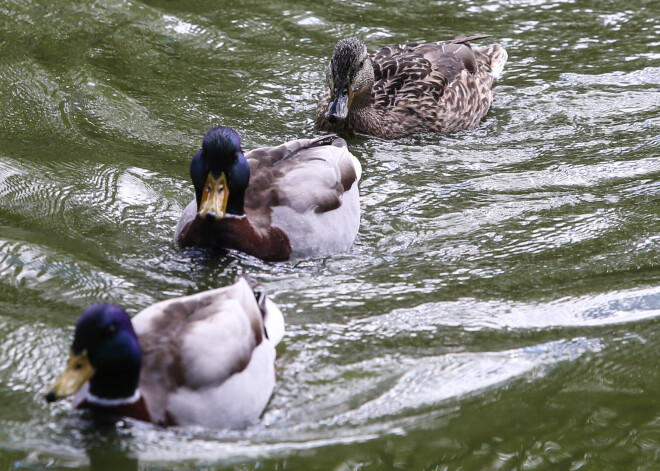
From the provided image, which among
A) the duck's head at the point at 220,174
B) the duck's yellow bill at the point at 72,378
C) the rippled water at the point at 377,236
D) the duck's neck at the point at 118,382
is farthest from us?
the duck's head at the point at 220,174

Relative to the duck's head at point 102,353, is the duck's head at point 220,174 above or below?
above

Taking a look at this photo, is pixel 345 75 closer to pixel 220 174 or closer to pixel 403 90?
pixel 403 90

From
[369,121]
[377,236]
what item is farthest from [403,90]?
[377,236]

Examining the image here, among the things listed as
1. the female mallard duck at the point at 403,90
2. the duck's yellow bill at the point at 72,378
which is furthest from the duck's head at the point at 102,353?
the female mallard duck at the point at 403,90

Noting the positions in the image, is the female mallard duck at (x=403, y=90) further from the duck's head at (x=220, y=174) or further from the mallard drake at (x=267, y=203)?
the duck's head at (x=220, y=174)

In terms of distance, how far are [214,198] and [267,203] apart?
1.49 feet

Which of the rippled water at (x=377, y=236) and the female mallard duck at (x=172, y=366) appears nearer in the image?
the female mallard duck at (x=172, y=366)

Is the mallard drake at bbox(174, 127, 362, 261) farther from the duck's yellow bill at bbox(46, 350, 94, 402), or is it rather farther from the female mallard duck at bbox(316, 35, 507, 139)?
the duck's yellow bill at bbox(46, 350, 94, 402)

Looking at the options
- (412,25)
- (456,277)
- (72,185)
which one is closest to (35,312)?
(72,185)

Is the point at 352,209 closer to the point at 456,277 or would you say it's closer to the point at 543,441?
the point at 456,277

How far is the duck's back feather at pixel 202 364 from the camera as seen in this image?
16.1 ft

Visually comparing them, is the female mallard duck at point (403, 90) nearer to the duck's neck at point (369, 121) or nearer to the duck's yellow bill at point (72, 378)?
the duck's neck at point (369, 121)

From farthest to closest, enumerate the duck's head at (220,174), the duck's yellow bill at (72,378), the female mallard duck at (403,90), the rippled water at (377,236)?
the female mallard duck at (403,90), the duck's head at (220,174), the rippled water at (377,236), the duck's yellow bill at (72,378)

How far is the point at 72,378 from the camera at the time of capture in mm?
4715
